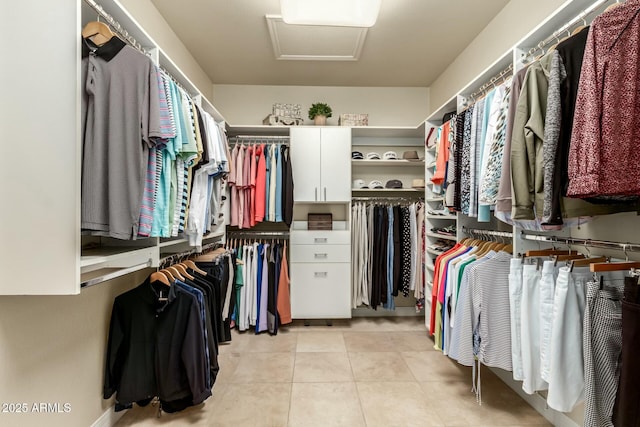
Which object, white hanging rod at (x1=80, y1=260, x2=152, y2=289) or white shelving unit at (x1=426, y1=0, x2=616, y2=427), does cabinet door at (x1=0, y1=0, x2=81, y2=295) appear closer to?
white hanging rod at (x1=80, y1=260, x2=152, y2=289)

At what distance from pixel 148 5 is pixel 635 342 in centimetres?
317

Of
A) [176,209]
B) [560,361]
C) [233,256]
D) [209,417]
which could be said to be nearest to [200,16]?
[176,209]

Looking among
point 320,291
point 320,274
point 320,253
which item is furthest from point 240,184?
point 320,291

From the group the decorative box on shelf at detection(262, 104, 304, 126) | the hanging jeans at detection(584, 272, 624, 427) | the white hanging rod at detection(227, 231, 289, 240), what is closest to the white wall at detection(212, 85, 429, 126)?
the decorative box on shelf at detection(262, 104, 304, 126)

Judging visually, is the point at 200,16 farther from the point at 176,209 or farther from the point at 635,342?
the point at 635,342

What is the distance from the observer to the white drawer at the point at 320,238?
128 inches

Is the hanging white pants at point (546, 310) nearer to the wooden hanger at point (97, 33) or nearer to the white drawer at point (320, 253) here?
the white drawer at point (320, 253)

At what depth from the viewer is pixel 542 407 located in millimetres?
1875

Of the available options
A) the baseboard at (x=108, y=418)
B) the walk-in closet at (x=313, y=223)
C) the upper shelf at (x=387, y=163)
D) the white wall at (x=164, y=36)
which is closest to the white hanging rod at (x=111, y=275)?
the walk-in closet at (x=313, y=223)

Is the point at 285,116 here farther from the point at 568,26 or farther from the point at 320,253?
the point at 568,26

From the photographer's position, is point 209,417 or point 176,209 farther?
point 209,417

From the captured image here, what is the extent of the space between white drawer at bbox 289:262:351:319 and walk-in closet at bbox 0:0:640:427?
2cm

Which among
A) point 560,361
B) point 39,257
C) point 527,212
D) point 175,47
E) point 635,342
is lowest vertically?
point 560,361

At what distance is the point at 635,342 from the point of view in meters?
0.99
